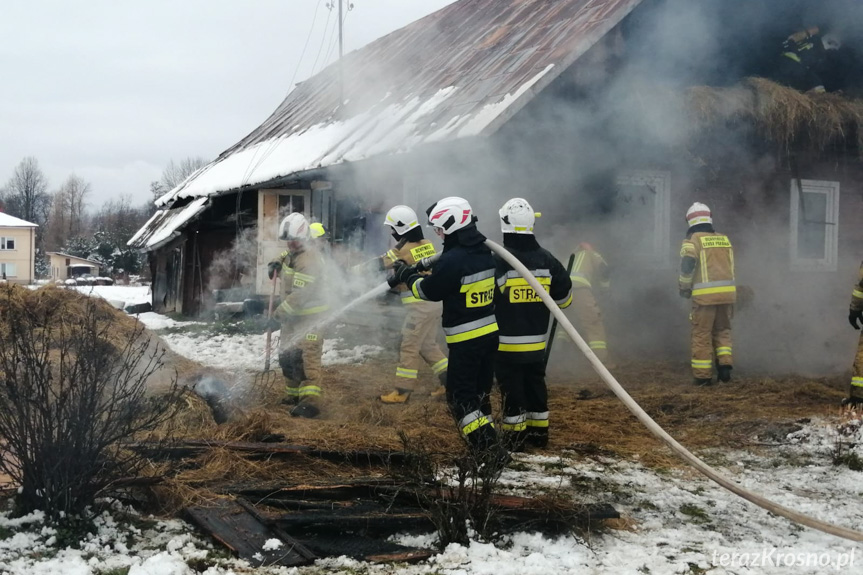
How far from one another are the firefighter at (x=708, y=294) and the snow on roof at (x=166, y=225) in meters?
9.60

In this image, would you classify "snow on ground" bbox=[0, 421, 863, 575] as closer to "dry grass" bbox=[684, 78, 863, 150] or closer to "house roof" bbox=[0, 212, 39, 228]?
"dry grass" bbox=[684, 78, 863, 150]

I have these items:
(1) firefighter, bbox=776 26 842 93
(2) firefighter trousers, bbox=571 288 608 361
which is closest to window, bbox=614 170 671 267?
(2) firefighter trousers, bbox=571 288 608 361

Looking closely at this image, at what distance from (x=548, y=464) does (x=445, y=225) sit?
70.3 inches

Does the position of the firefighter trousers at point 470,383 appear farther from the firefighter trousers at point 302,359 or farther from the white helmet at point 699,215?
the white helmet at point 699,215

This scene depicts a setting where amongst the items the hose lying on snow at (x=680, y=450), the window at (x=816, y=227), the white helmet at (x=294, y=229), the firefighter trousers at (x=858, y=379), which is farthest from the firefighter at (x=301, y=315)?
the window at (x=816, y=227)

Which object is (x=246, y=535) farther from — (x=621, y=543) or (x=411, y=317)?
(x=411, y=317)

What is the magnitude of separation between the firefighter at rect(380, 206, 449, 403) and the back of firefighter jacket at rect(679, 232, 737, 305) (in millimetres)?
2762

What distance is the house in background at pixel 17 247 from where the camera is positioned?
182ft

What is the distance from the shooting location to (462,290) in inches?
203

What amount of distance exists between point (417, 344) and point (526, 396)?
190 centimetres

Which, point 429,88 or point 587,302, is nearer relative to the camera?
point 587,302

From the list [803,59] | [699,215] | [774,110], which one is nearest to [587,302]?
→ [699,215]

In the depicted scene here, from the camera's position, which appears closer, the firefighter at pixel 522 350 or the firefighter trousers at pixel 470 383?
the firefighter trousers at pixel 470 383

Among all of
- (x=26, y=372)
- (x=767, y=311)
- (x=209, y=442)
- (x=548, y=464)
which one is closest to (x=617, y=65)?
(x=767, y=311)
